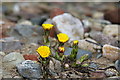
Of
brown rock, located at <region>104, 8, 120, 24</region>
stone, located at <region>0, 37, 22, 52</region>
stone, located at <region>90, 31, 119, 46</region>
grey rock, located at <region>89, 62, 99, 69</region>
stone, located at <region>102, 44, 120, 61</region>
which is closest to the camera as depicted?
grey rock, located at <region>89, 62, 99, 69</region>

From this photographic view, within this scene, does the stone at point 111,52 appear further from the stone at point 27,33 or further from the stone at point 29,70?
the stone at point 27,33

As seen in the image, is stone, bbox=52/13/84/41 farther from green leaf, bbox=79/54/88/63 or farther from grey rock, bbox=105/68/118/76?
grey rock, bbox=105/68/118/76

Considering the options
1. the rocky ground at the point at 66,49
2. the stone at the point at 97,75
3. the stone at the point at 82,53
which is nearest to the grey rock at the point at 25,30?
the rocky ground at the point at 66,49

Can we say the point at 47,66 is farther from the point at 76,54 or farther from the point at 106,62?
the point at 106,62

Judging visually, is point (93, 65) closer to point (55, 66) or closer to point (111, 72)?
point (111, 72)

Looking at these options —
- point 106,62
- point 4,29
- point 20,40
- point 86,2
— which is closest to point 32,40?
point 20,40

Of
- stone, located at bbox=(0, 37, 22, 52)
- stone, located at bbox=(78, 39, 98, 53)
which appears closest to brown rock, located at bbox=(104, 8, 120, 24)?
stone, located at bbox=(78, 39, 98, 53)
